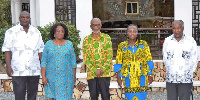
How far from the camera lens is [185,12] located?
9.41 meters

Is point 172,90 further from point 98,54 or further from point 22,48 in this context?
point 22,48

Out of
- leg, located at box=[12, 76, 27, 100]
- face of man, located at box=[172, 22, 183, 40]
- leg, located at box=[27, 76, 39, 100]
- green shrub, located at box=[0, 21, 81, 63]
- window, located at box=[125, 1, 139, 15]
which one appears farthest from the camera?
window, located at box=[125, 1, 139, 15]

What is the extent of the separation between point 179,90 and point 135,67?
2.47 ft

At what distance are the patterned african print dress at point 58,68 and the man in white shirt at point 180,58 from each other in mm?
1438

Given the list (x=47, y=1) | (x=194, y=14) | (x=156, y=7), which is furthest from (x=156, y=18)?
(x=47, y=1)

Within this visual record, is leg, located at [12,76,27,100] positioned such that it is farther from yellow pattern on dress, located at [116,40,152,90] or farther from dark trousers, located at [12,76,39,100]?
yellow pattern on dress, located at [116,40,152,90]

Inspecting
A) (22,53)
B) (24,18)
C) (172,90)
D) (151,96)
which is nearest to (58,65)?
(22,53)

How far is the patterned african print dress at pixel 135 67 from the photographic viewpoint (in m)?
4.94

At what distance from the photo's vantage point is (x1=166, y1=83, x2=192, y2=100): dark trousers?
5.01 metres

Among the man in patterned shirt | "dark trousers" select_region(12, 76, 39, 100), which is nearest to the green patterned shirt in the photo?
the man in patterned shirt

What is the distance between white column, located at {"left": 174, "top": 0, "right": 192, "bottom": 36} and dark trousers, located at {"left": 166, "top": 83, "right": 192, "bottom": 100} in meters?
4.54

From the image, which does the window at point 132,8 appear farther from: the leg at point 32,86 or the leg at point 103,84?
the leg at point 32,86

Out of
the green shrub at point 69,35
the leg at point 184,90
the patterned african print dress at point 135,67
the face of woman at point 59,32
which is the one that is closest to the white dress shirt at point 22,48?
the face of woman at point 59,32

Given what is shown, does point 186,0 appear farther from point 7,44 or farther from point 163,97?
point 7,44
